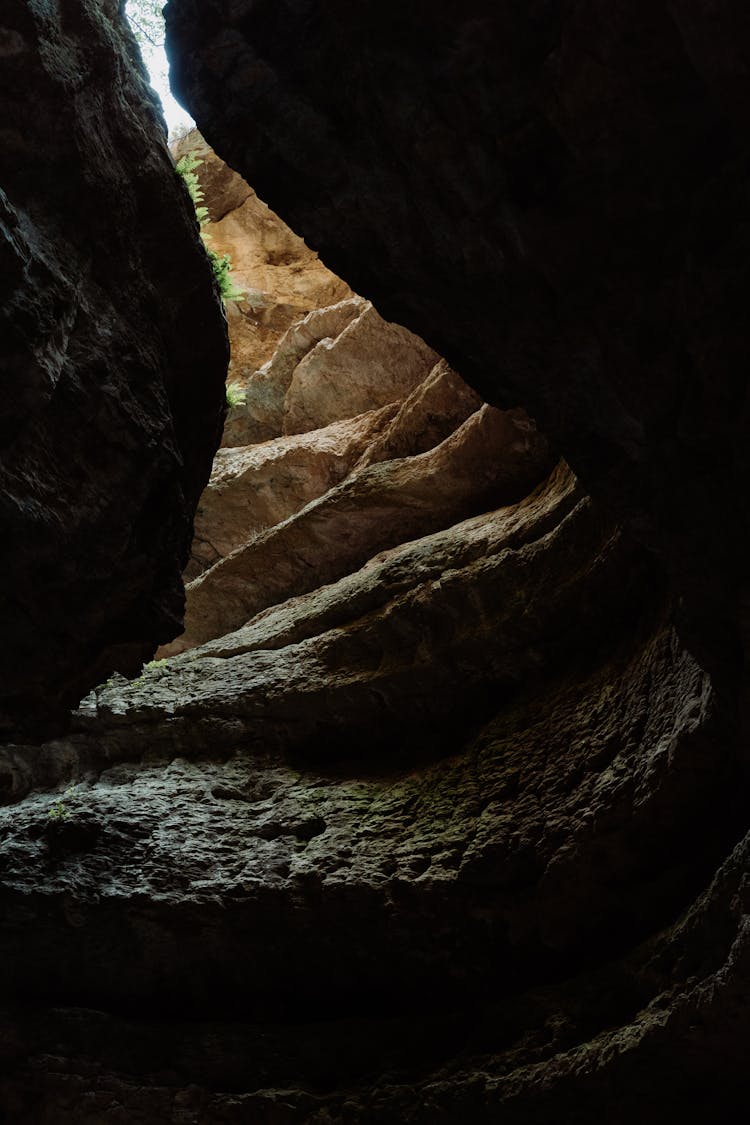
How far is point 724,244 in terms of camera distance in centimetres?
359

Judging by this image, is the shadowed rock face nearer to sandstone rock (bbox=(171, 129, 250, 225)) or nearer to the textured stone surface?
the textured stone surface

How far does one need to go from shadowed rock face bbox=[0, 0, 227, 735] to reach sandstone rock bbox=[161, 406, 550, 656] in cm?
393

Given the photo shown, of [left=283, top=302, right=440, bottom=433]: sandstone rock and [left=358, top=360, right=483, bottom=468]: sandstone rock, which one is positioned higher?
[left=283, top=302, right=440, bottom=433]: sandstone rock

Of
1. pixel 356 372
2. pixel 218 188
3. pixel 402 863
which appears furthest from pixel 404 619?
pixel 218 188

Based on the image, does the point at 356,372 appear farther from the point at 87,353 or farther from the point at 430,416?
the point at 87,353

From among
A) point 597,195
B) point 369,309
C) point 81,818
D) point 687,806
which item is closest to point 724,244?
point 597,195

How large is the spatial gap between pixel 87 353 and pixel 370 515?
557 cm

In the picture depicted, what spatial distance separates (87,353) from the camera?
5215mm

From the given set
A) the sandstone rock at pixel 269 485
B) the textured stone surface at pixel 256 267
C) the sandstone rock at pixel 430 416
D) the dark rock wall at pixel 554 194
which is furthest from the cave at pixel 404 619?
the textured stone surface at pixel 256 267

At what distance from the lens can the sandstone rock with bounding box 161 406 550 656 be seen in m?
9.59

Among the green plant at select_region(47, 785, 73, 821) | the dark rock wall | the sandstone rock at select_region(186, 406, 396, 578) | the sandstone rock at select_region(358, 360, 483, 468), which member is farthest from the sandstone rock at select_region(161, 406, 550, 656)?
the dark rock wall

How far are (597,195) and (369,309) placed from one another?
1051 cm

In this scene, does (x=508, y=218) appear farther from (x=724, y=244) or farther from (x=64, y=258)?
(x=64, y=258)

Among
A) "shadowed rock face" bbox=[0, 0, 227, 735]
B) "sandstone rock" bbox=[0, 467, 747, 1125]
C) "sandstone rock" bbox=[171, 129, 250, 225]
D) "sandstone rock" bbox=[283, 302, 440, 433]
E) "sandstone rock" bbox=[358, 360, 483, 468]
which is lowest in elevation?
"sandstone rock" bbox=[0, 467, 747, 1125]
